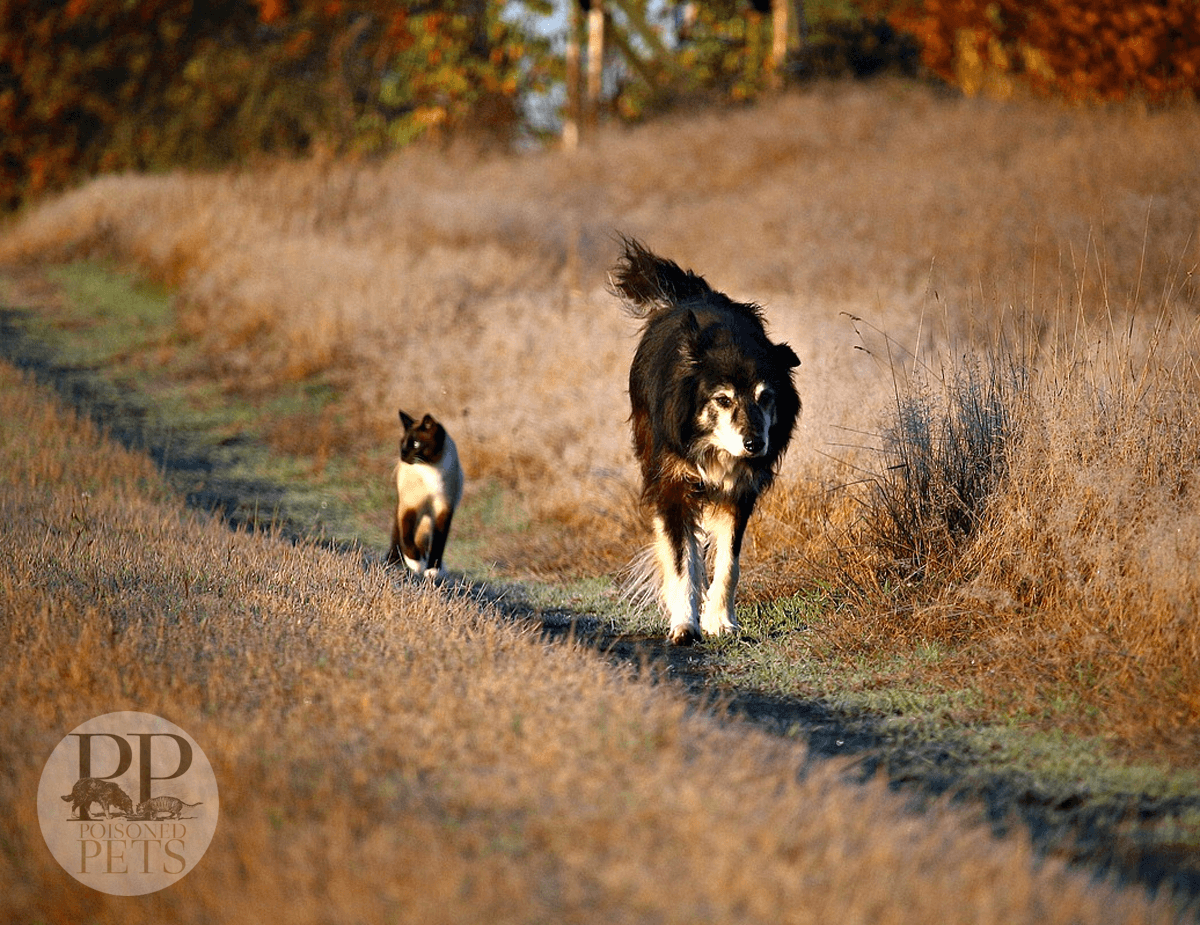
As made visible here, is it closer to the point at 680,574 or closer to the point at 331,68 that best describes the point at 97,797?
the point at 680,574

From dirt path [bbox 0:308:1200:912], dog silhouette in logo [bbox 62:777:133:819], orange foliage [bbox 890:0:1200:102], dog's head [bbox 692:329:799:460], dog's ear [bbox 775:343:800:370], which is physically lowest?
dog silhouette in logo [bbox 62:777:133:819]

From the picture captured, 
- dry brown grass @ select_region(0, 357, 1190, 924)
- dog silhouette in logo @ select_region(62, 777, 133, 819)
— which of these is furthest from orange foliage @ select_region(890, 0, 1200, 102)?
dog silhouette in logo @ select_region(62, 777, 133, 819)

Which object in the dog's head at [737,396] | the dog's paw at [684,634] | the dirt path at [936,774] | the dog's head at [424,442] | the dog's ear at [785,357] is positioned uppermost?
the dog's ear at [785,357]

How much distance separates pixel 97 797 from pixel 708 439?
10.1 feet

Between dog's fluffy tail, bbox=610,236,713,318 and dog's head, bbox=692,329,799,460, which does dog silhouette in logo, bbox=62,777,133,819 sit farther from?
dog's fluffy tail, bbox=610,236,713,318

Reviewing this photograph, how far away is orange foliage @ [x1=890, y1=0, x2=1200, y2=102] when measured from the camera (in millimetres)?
16422

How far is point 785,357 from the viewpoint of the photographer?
5551 millimetres

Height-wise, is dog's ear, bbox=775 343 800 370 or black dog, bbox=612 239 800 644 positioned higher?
dog's ear, bbox=775 343 800 370

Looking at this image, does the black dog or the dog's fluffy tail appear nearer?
the black dog

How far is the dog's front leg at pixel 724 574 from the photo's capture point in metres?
5.58

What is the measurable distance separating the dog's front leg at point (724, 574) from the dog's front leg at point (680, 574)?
77 mm

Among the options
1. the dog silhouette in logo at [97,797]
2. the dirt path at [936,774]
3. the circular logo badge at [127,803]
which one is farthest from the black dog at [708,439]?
the dog silhouette in logo at [97,797]

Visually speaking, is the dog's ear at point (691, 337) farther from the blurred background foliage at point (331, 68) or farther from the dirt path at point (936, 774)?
the blurred background foliage at point (331, 68)

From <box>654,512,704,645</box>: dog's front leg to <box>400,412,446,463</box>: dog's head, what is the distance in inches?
75.9
